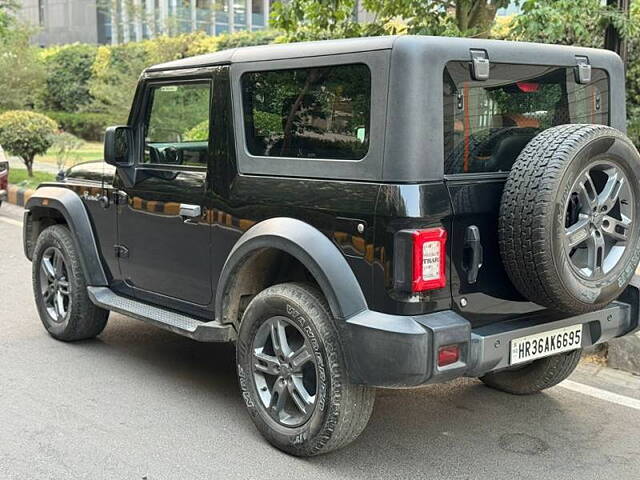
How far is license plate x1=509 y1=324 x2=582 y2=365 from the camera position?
3.73 meters

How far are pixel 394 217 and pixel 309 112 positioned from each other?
2.58 feet

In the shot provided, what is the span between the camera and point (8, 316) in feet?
21.1

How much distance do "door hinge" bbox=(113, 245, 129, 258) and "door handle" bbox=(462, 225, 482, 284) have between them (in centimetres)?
237

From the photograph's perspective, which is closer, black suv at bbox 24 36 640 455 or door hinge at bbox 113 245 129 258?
black suv at bbox 24 36 640 455

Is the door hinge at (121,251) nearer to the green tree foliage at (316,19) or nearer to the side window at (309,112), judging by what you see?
the side window at (309,112)

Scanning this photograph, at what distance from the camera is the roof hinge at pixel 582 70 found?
Answer: 13.6ft

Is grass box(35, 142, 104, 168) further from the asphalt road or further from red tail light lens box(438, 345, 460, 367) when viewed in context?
red tail light lens box(438, 345, 460, 367)

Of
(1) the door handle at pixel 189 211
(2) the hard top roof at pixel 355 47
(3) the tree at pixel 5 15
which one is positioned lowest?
(1) the door handle at pixel 189 211

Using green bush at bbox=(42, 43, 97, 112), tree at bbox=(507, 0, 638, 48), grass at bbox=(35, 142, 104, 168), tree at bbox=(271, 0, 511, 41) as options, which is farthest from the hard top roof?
green bush at bbox=(42, 43, 97, 112)

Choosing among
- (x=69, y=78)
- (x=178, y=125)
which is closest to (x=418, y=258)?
(x=178, y=125)

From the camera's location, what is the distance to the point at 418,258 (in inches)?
→ 135

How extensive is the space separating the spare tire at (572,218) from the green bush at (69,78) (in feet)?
87.6

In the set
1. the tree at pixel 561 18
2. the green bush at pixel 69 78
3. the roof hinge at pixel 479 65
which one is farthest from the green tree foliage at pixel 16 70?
the roof hinge at pixel 479 65

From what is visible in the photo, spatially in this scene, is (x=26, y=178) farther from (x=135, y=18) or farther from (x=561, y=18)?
(x=135, y=18)
